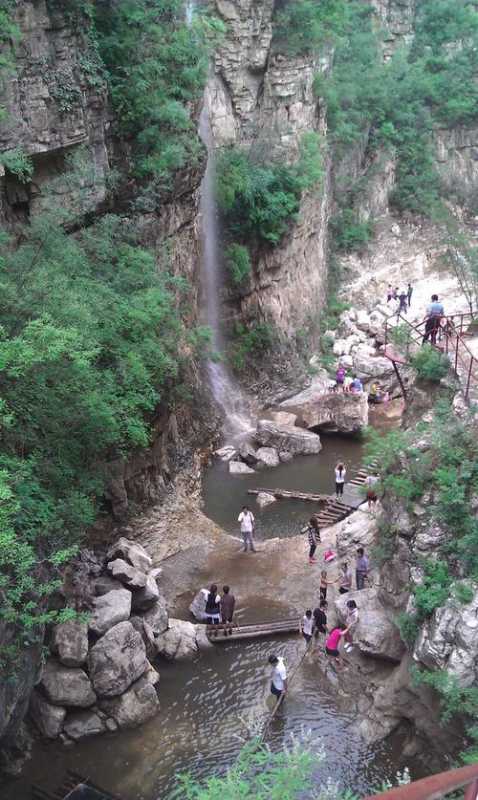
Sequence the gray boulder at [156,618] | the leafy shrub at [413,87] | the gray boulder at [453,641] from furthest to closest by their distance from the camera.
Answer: the leafy shrub at [413,87]
the gray boulder at [156,618]
the gray boulder at [453,641]

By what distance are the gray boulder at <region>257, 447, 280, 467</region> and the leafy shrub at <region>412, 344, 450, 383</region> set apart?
304 inches

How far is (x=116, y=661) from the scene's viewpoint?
12.0 m

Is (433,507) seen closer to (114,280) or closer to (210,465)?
(114,280)

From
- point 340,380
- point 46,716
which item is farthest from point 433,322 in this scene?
point 46,716

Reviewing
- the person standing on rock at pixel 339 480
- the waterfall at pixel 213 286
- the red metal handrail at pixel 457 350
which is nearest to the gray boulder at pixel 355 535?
the person standing on rock at pixel 339 480

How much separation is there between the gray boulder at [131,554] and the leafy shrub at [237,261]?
11.9 meters

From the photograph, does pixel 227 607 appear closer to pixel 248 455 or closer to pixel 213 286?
pixel 248 455

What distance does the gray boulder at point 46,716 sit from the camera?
37.5 feet

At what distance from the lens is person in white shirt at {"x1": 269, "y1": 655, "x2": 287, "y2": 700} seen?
1210 cm

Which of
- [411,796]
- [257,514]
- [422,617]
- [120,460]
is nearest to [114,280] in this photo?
[120,460]

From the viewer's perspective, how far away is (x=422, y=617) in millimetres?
10867

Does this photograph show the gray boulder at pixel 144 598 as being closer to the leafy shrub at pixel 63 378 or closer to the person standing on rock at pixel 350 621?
the leafy shrub at pixel 63 378

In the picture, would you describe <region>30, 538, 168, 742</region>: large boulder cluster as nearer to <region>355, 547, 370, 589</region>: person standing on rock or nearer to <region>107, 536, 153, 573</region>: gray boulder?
<region>107, 536, 153, 573</region>: gray boulder

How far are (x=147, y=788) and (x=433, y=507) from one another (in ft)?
20.3
